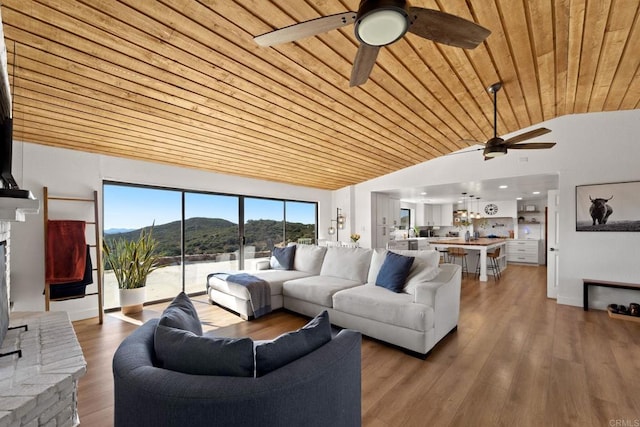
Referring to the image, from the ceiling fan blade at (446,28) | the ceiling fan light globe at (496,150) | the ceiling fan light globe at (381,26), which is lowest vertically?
the ceiling fan light globe at (496,150)

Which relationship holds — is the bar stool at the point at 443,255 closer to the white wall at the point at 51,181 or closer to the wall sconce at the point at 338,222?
the wall sconce at the point at 338,222

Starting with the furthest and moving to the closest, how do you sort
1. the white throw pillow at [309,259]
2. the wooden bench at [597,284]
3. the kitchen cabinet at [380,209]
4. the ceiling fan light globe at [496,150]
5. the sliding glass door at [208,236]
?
the kitchen cabinet at [380,209]
the sliding glass door at [208,236]
the white throw pillow at [309,259]
the wooden bench at [597,284]
the ceiling fan light globe at [496,150]

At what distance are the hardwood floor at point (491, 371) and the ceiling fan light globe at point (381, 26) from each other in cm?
230

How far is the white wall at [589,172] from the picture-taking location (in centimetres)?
407

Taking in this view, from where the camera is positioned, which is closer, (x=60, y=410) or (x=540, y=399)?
(x=60, y=410)

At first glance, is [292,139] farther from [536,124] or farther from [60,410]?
[536,124]

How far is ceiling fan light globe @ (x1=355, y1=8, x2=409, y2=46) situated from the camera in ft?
4.30

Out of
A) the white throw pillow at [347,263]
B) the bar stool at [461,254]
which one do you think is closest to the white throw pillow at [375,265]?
the white throw pillow at [347,263]

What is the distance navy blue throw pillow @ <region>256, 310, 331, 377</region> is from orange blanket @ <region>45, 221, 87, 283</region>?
12.1ft

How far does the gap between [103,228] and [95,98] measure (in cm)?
233

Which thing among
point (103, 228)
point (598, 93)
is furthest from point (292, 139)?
point (598, 93)

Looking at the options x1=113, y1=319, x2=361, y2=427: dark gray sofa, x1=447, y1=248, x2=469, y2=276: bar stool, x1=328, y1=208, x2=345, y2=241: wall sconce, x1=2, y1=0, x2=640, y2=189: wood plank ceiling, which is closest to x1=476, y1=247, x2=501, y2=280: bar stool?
x1=447, y1=248, x2=469, y2=276: bar stool

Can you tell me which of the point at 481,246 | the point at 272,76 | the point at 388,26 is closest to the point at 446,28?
the point at 388,26

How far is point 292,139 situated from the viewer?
4.25m
